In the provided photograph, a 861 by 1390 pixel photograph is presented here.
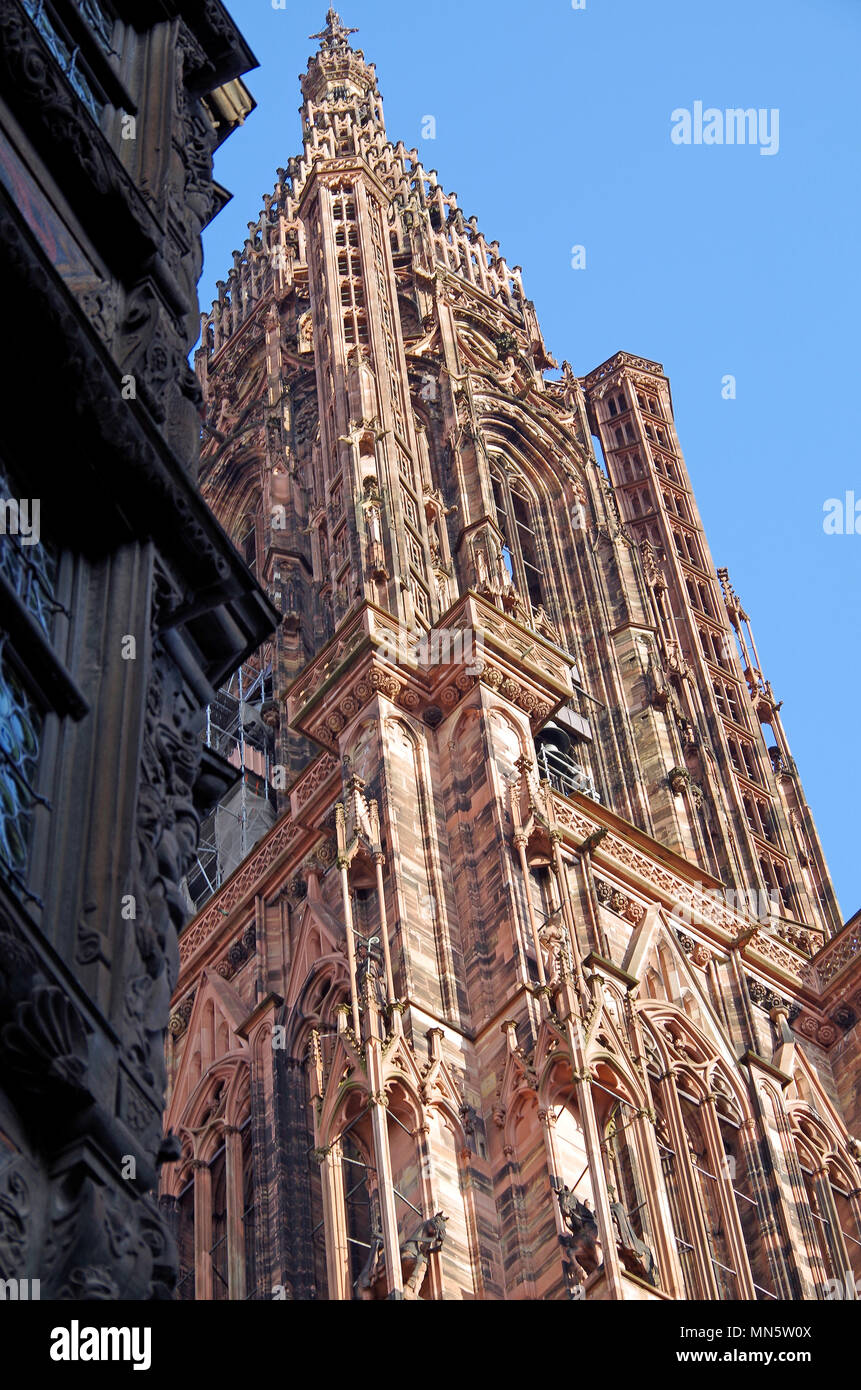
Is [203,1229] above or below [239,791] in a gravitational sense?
below

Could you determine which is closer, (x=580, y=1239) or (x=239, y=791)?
(x=580, y=1239)

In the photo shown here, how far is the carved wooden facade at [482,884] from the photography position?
2652 cm

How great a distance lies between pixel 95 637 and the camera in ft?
33.1

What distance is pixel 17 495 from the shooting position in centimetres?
1014

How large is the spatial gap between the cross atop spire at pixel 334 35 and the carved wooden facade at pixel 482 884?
8.49m

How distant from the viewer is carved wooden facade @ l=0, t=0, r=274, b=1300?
26.2 ft

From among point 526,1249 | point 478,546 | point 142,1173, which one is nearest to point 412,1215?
point 526,1249

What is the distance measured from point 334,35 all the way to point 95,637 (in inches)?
1993

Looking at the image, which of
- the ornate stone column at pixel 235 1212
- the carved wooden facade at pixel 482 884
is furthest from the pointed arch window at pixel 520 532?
the ornate stone column at pixel 235 1212

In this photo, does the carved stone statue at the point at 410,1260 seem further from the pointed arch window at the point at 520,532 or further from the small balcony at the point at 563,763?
the pointed arch window at the point at 520,532

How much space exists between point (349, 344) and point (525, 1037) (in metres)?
18.1

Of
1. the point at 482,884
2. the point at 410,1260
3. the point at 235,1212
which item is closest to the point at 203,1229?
the point at 235,1212

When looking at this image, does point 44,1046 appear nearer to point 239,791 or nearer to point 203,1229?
point 203,1229

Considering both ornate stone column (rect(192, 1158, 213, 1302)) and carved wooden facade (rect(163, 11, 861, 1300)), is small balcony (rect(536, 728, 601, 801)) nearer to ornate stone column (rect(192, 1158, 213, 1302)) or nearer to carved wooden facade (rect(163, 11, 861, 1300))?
carved wooden facade (rect(163, 11, 861, 1300))
